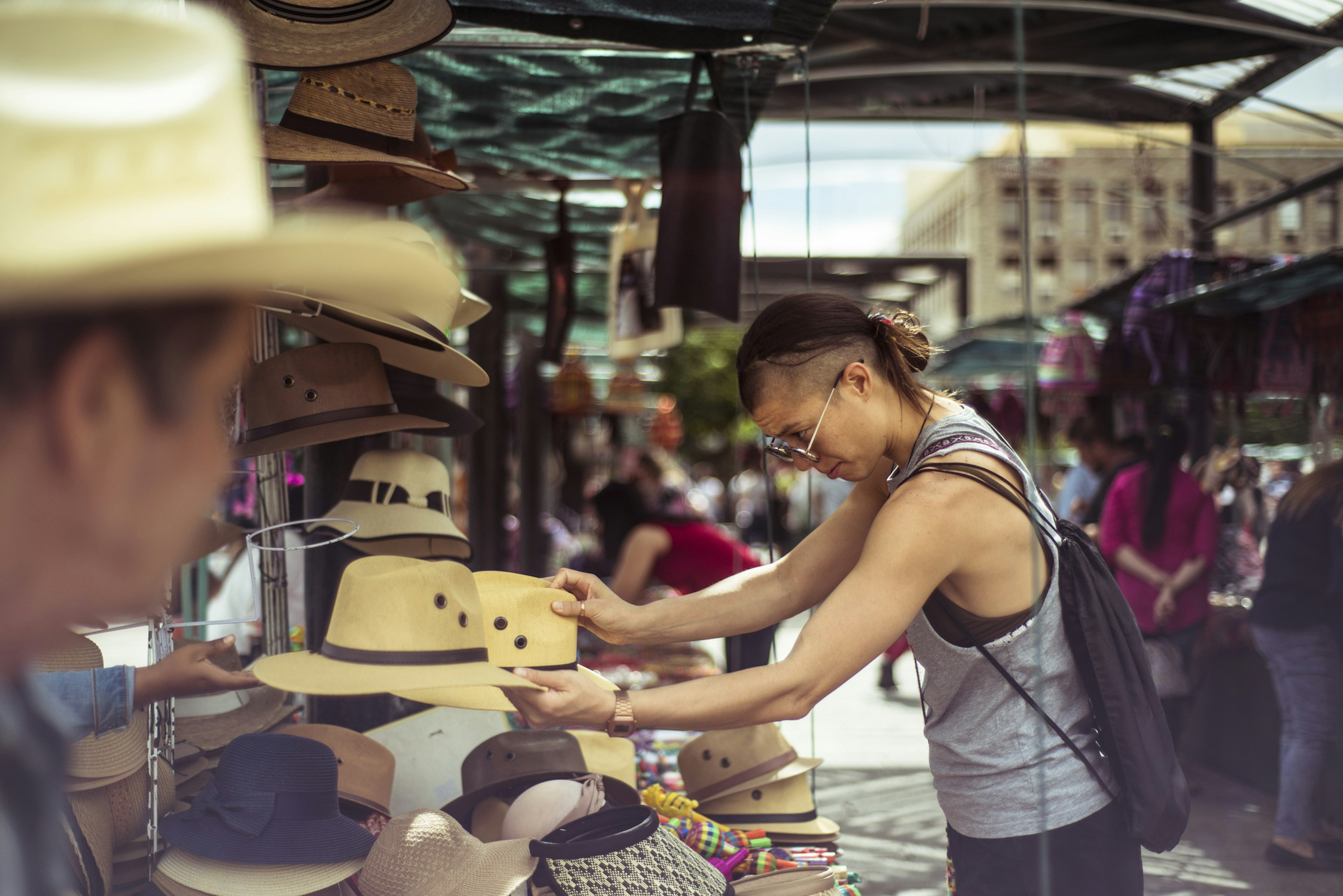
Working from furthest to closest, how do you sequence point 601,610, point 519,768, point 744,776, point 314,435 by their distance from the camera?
1. point 744,776
2. point 519,768
3. point 314,435
4. point 601,610

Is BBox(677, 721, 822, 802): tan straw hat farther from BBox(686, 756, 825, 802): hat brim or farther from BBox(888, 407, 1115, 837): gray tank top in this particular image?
BBox(888, 407, 1115, 837): gray tank top

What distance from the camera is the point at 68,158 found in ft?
2.23

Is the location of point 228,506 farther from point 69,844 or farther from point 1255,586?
point 1255,586

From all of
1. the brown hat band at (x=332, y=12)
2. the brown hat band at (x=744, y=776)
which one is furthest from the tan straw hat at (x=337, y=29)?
the brown hat band at (x=744, y=776)

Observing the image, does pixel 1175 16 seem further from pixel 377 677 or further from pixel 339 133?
pixel 377 677

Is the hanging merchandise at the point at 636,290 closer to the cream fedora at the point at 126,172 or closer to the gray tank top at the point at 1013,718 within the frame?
the gray tank top at the point at 1013,718

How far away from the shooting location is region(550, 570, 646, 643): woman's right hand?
2.04 m

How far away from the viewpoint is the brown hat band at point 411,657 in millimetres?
1812

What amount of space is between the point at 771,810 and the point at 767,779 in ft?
0.29

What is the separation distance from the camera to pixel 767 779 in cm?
280

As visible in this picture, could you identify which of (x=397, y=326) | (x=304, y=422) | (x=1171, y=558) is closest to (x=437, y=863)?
(x=304, y=422)

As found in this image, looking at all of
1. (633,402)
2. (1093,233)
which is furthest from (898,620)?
(1093,233)

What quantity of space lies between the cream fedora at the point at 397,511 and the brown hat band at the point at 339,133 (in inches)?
31.0

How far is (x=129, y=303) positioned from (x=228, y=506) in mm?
3574
